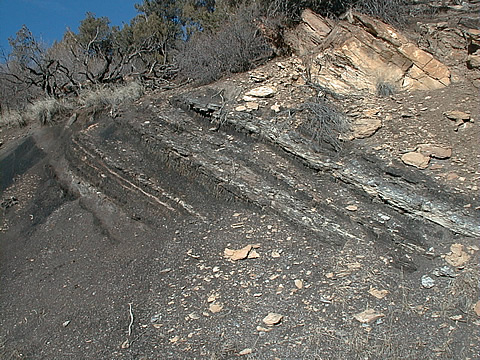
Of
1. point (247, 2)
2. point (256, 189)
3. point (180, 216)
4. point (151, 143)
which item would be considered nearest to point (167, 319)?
point (180, 216)

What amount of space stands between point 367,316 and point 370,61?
12.9 feet

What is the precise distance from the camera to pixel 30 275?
546 centimetres

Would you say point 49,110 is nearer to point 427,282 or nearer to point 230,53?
point 230,53

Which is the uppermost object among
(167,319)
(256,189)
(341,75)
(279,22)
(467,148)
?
(279,22)

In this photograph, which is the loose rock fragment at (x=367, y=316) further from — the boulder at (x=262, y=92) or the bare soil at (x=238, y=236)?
the boulder at (x=262, y=92)

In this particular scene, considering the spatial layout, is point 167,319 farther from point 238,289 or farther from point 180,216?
point 180,216

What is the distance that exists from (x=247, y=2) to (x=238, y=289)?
6.89 meters

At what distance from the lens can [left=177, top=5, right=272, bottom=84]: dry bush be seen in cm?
757

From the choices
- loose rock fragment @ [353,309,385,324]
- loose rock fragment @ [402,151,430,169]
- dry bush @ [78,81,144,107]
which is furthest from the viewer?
dry bush @ [78,81,144,107]

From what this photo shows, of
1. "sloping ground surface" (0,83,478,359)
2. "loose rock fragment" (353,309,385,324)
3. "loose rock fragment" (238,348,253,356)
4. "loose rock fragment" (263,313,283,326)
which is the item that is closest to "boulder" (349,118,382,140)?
"sloping ground surface" (0,83,478,359)

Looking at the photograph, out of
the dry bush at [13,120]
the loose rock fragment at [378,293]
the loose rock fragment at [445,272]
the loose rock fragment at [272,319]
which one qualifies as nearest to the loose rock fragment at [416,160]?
the loose rock fragment at [445,272]

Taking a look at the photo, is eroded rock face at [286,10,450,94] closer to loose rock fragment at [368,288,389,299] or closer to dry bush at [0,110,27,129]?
loose rock fragment at [368,288,389,299]

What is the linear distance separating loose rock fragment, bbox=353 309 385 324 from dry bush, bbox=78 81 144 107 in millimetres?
5443

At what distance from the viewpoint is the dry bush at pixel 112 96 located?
7688mm
